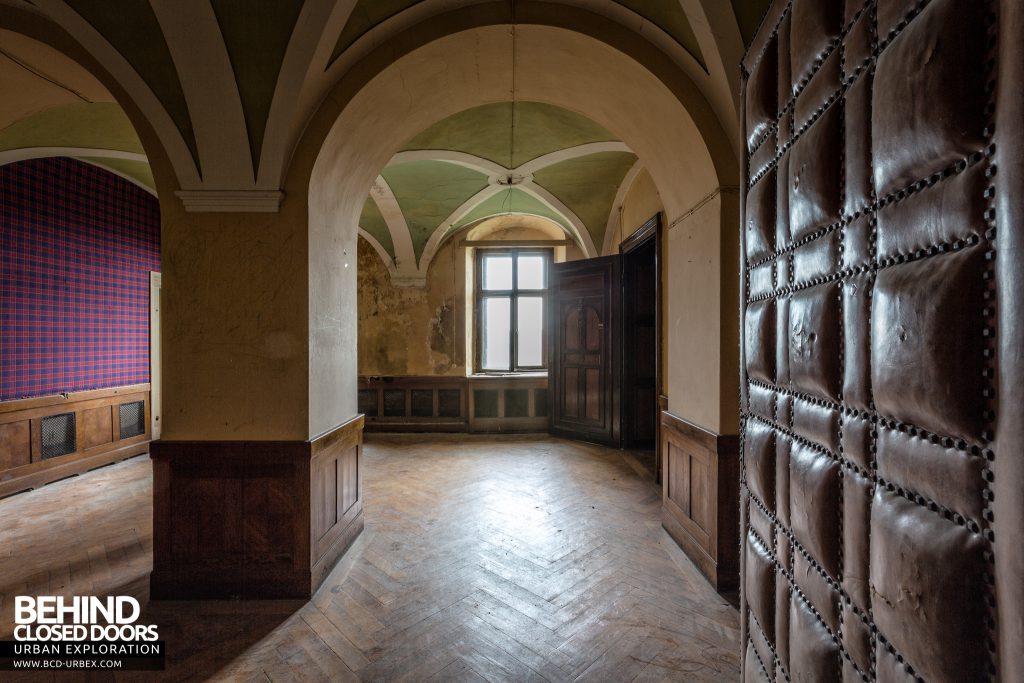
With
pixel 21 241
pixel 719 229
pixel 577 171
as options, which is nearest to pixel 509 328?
pixel 577 171

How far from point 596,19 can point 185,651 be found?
3984 mm

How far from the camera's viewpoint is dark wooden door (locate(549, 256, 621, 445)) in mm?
5898

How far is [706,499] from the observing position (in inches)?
110

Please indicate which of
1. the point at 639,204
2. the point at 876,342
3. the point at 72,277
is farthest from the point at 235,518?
the point at 639,204

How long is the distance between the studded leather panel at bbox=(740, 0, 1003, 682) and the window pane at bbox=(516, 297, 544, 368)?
610 centimetres

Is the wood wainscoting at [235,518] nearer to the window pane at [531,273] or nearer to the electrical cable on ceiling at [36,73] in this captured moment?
the electrical cable on ceiling at [36,73]

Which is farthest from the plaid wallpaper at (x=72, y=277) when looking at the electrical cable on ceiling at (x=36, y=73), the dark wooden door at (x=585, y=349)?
the dark wooden door at (x=585, y=349)

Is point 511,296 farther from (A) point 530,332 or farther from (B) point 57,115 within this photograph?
(B) point 57,115

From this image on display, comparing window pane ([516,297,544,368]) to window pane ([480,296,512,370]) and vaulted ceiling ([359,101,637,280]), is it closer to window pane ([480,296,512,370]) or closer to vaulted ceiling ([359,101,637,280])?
window pane ([480,296,512,370])

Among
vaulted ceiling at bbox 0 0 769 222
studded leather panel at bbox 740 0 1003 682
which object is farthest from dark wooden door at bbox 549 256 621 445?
studded leather panel at bbox 740 0 1003 682

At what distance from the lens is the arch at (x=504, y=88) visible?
2.68m

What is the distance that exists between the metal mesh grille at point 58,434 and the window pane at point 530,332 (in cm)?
563

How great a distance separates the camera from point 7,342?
427 cm

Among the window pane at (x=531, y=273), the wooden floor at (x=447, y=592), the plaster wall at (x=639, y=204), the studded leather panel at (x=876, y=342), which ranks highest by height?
the plaster wall at (x=639, y=204)
